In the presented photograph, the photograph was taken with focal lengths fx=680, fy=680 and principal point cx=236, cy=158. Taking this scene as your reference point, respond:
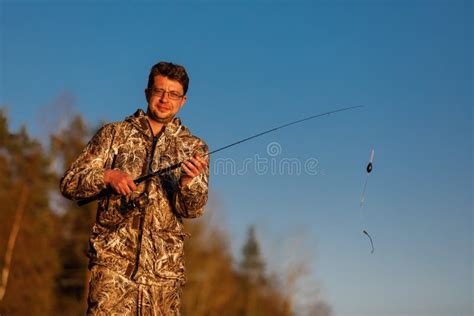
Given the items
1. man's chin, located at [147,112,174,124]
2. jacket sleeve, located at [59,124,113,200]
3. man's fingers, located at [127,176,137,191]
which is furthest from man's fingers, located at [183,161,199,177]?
man's chin, located at [147,112,174,124]

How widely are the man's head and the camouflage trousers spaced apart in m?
1.31

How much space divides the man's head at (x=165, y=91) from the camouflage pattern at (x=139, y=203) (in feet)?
0.48

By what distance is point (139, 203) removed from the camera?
199 inches

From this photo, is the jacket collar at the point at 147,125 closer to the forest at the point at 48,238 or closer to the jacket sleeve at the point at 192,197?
the jacket sleeve at the point at 192,197

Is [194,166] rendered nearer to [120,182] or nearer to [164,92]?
[120,182]

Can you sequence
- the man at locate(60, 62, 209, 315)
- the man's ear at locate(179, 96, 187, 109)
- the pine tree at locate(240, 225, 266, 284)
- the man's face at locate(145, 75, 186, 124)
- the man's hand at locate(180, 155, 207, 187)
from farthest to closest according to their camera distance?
the pine tree at locate(240, 225, 266, 284), the man's ear at locate(179, 96, 187, 109), the man's face at locate(145, 75, 186, 124), the man at locate(60, 62, 209, 315), the man's hand at locate(180, 155, 207, 187)

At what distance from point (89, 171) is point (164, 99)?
840mm

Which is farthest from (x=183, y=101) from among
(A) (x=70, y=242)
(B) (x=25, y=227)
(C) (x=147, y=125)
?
(A) (x=70, y=242)

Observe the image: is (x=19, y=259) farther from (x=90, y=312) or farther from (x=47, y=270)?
(x=90, y=312)

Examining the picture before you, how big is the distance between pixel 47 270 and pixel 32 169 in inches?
191

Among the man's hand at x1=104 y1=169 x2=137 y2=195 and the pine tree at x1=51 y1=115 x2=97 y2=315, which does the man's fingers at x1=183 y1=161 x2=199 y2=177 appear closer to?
the man's hand at x1=104 y1=169 x2=137 y2=195

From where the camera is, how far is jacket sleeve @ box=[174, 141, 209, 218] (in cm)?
499

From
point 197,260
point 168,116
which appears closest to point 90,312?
point 168,116

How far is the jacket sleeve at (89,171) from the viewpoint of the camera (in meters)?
4.96
